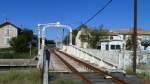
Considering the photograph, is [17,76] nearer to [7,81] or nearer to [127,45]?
[7,81]

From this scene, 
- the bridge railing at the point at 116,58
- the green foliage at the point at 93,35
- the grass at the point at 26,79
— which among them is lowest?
the grass at the point at 26,79

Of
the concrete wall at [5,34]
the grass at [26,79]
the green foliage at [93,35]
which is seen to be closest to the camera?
the grass at [26,79]

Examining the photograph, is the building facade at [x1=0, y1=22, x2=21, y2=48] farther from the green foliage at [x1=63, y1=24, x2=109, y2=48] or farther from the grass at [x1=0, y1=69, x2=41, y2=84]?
the grass at [x1=0, y1=69, x2=41, y2=84]

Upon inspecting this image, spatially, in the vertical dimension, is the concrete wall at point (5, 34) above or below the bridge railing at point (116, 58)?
above

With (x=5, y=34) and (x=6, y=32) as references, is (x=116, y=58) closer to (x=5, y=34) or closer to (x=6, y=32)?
(x=6, y=32)

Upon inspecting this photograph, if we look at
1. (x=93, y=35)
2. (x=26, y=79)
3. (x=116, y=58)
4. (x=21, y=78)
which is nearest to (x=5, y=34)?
(x=93, y=35)

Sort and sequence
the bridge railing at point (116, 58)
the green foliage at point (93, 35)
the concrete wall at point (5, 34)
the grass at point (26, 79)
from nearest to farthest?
the grass at point (26, 79) → the bridge railing at point (116, 58) → the green foliage at point (93, 35) → the concrete wall at point (5, 34)

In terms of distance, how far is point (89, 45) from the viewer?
76.9 meters

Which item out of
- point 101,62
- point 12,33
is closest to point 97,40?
point 12,33

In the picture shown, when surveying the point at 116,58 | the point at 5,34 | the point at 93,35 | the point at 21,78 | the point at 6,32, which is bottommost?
the point at 21,78

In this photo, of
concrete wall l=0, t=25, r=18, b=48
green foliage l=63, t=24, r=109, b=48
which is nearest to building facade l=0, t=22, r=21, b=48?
concrete wall l=0, t=25, r=18, b=48

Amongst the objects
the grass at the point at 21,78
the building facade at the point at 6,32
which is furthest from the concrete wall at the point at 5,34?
the grass at the point at 21,78

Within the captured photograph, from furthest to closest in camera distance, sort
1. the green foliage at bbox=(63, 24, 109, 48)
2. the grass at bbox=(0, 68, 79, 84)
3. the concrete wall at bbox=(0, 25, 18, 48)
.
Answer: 1. the concrete wall at bbox=(0, 25, 18, 48)
2. the green foliage at bbox=(63, 24, 109, 48)
3. the grass at bbox=(0, 68, 79, 84)

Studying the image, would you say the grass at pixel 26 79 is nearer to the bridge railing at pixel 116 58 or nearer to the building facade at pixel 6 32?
the bridge railing at pixel 116 58
